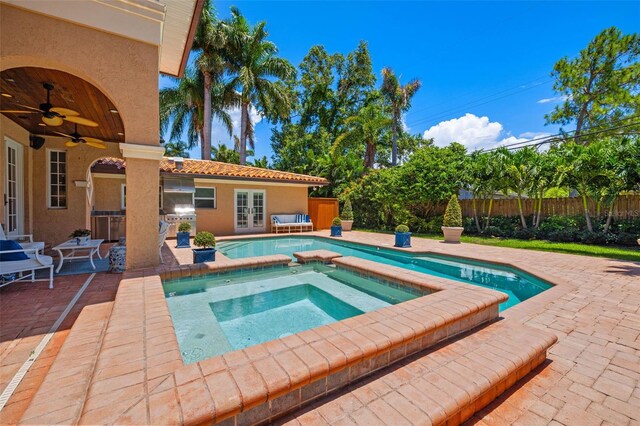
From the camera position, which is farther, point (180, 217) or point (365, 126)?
point (365, 126)

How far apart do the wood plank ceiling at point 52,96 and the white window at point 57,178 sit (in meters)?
0.77

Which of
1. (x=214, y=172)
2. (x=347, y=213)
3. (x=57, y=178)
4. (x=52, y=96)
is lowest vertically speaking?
(x=347, y=213)

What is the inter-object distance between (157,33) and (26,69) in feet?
8.30

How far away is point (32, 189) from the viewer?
334 inches

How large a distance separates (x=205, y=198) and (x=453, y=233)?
1293 cm

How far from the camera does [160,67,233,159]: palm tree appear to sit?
21406 mm

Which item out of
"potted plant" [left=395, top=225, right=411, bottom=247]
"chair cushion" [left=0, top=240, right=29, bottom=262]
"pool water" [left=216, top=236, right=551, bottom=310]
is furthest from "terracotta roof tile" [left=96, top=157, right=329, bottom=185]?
"chair cushion" [left=0, top=240, right=29, bottom=262]

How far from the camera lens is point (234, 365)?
8.02ft

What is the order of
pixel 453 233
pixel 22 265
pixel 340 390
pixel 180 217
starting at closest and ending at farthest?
pixel 340 390
pixel 22 265
pixel 453 233
pixel 180 217

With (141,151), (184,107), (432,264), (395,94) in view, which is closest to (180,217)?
(141,151)

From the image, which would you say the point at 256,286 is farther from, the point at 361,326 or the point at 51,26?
the point at 51,26

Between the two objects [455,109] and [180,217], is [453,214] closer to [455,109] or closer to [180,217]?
[180,217]

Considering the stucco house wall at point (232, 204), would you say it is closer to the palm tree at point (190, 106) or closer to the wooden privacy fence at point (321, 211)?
the wooden privacy fence at point (321, 211)

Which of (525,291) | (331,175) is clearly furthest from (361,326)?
(331,175)
